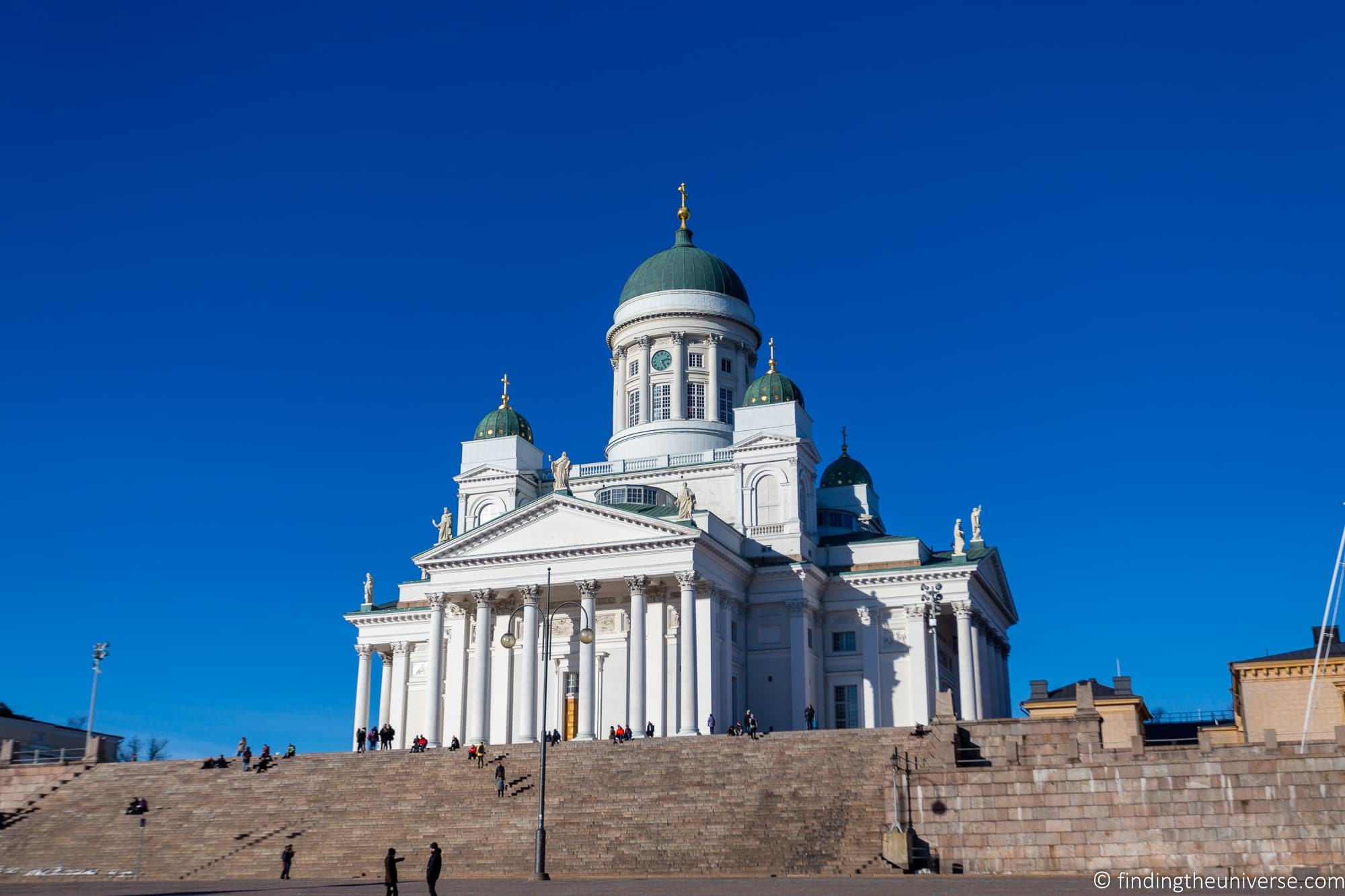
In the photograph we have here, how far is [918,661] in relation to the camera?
203 feet

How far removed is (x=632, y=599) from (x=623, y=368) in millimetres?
21027

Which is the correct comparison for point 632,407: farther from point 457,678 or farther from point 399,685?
point 457,678

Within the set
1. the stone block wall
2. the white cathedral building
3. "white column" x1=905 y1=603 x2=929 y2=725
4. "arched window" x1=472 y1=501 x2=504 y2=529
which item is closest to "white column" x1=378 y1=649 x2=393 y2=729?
the white cathedral building

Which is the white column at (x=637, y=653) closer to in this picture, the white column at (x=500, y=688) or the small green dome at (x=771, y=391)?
the white column at (x=500, y=688)

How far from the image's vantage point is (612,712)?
5931 centimetres

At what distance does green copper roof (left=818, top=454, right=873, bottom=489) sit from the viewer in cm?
7319

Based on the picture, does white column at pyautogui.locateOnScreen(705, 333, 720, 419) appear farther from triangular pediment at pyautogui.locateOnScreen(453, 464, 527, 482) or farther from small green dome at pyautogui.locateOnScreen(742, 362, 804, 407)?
triangular pediment at pyautogui.locateOnScreen(453, 464, 527, 482)

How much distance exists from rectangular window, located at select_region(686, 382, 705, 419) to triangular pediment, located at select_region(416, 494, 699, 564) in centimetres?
1502

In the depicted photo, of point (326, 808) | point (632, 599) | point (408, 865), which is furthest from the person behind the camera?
point (632, 599)

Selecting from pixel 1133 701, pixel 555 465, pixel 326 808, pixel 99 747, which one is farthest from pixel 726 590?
pixel 99 747

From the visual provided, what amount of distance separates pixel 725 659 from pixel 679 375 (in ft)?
61.7

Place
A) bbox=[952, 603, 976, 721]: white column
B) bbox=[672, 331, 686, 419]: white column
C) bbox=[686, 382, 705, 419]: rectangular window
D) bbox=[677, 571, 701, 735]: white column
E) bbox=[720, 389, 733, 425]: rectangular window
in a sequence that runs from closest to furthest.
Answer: bbox=[677, 571, 701, 735]: white column, bbox=[952, 603, 976, 721]: white column, bbox=[672, 331, 686, 419]: white column, bbox=[686, 382, 705, 419]: rectangular window, bbox=[720, 389, 733, 425]: rectangular window

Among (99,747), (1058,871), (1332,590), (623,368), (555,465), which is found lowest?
(1058,871)

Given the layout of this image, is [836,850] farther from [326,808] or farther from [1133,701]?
[1133,701]
